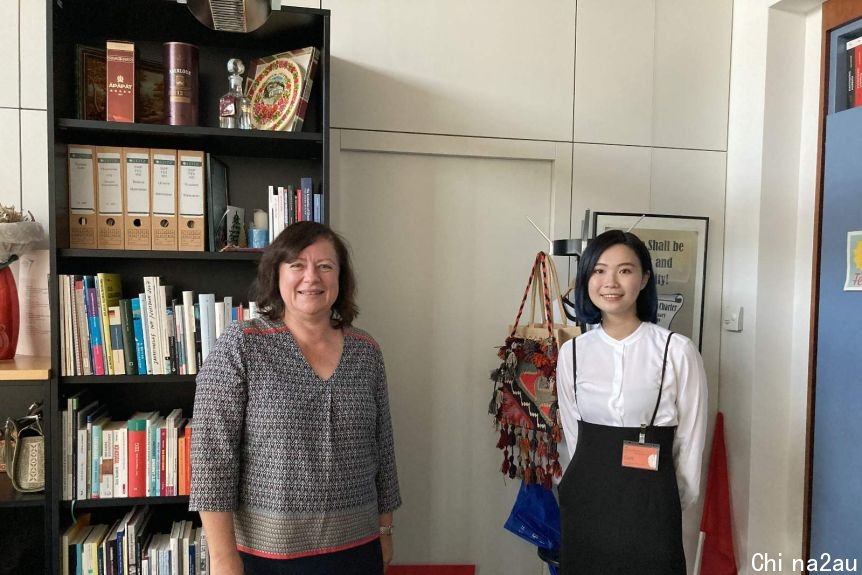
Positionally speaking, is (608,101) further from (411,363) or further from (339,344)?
(339,344)

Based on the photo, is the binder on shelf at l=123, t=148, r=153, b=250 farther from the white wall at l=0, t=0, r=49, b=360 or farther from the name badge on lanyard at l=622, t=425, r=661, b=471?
the name badge on lanyard at l=622, t=425, r=661, b=471

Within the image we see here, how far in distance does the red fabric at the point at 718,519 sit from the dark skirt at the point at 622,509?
0.76 meters

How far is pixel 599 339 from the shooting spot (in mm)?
1731

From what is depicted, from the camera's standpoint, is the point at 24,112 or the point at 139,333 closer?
the point at 139,333

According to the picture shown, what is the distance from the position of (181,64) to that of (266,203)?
1.76 feet

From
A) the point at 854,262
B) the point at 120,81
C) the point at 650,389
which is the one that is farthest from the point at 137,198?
the point at 854,262

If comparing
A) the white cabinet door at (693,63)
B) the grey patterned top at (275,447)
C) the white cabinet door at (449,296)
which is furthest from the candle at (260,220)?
the white cabinet door at (693,63)

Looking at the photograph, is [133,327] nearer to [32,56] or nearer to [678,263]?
[32,56]

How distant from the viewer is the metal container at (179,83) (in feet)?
5.92

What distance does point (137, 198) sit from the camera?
1.81 meters

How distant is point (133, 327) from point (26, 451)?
0.49m

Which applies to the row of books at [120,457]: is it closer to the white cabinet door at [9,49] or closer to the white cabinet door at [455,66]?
the white cabinet door at [9,49]

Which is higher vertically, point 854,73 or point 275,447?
point 854,73

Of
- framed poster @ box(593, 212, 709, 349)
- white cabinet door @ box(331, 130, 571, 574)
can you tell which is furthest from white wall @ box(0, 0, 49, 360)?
framed poster @ box(593, 212, 709, 349)
